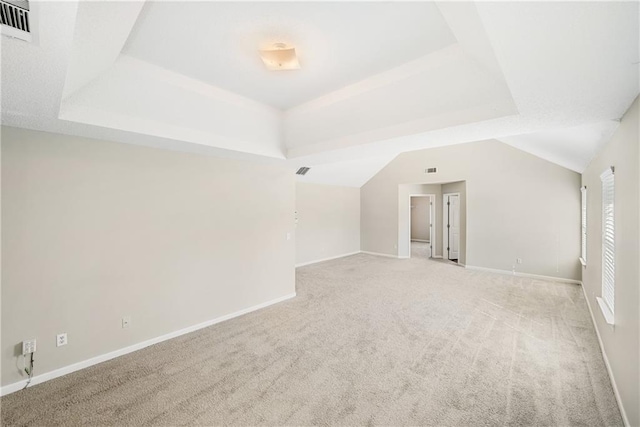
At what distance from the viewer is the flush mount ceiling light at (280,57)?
2.00 meters

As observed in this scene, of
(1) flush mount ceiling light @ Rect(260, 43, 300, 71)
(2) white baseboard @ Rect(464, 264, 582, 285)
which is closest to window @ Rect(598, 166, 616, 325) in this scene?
(1) flush mount ceiling light @ Rect(260, 43, 300, 71)

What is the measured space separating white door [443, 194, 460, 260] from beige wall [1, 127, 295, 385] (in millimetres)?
6096

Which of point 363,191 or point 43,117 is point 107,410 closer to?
point 43,117

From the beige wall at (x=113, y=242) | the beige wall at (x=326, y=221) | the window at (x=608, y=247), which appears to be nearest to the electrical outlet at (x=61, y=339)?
the beige wall at (x=113, y=242)

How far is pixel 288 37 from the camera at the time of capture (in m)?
1.95

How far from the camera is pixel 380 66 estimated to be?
2342mm

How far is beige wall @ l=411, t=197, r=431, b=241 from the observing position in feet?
38.4

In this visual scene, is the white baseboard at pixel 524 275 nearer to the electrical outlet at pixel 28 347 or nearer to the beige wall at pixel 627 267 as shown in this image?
the beige wall at pixel 627 267

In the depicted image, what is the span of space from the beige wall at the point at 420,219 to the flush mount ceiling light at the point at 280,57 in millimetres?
10897

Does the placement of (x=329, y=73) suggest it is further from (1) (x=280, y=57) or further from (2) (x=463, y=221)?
(2) (x=463, y=221)

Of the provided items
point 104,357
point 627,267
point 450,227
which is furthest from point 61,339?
point 450,227

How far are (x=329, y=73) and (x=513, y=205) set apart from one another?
548 cm

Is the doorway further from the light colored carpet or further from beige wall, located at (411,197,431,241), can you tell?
beige wall, located at (411,197,431,241)

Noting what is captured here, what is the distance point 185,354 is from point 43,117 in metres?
2.50
